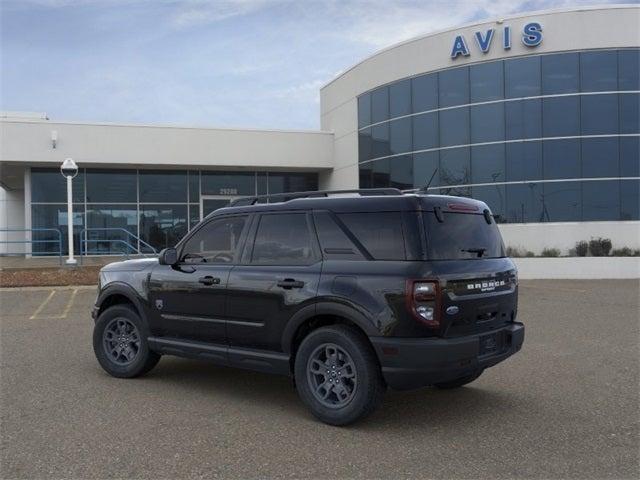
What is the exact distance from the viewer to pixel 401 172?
23938 mm

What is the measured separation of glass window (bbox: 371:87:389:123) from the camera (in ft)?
80.7

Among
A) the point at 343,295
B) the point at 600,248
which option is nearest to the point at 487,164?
the point at 600,248

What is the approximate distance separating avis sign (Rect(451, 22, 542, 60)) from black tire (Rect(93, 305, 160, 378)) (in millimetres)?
18213

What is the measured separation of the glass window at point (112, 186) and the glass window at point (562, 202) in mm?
16034

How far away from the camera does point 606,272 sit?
62.5 feet

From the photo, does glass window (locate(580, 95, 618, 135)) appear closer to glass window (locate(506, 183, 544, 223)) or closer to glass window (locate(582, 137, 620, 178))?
glass window (locate(582, 137, 620, 178))

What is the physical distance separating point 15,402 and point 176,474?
2.52m

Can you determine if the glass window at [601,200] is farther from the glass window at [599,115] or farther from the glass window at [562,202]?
the glass window at [599,115]

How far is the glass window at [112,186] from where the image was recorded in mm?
25625

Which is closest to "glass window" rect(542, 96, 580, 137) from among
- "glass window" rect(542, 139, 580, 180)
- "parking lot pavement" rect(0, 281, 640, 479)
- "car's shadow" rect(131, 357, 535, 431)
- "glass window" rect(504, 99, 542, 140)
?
"glass window" rect(504, 99, 542, 140)

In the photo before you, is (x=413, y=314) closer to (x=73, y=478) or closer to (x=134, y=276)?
(x=73, y=478)

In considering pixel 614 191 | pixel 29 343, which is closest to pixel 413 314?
pixel 29 343

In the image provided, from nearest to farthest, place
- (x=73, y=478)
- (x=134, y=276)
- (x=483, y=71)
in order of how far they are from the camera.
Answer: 1. (x=73, y=478)
2. (x=134, y=276)
3. (x=483, y=71)

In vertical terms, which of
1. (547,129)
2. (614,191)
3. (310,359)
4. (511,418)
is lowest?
(511,418)
